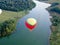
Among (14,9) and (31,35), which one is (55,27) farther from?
(14,9)

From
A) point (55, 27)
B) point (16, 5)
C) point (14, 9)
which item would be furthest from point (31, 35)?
point (16, 5)

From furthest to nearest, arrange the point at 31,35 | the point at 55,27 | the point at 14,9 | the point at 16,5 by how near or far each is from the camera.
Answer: the point at 16,5, the point at 14,9, the point at 55,27, the point at 31,35

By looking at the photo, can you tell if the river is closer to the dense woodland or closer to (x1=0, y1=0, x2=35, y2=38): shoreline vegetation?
(x1=0, y1=0, x2=35, y2=38): shoreline vegetation

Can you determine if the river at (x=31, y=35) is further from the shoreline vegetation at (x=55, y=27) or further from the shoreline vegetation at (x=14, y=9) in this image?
the shoreline vegetation at (x=14, y=9)

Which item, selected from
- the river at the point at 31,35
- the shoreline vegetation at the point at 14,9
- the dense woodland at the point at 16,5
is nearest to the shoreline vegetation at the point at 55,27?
the river at the point at 31,35

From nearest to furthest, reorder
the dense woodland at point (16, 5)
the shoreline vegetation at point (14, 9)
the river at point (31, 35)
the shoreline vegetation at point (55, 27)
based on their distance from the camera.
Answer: the river at point (31, 35), the shoreline vegetation at point (55, 27), the shoreline vegetation at point (14, 9), the dense woodland at point (16, 5)

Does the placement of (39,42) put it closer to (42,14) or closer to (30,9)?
(42,14)

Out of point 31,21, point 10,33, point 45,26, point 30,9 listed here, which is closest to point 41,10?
point 30,9

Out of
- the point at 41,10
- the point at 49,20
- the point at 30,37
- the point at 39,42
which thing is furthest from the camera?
the point at 41,10
